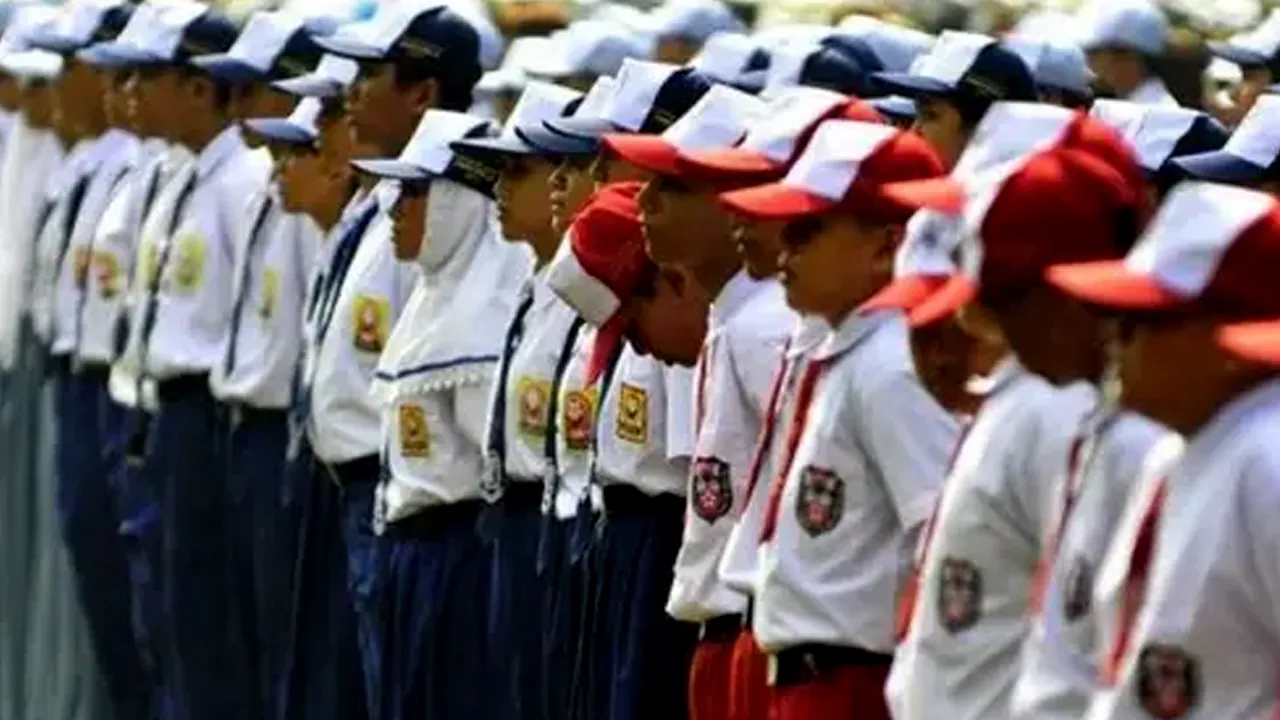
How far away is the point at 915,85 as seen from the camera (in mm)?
9961

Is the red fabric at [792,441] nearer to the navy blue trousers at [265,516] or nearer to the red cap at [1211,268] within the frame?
the red cap at [1211,268]

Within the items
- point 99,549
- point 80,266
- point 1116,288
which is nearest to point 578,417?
point 1116,288

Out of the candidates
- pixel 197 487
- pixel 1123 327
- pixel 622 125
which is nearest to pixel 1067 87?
pixel 622 125

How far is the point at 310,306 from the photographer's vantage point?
38.8 feet

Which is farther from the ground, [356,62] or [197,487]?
[356,62]

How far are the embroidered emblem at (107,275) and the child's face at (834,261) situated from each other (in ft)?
18.7

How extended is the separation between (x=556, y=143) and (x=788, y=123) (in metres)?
1.59

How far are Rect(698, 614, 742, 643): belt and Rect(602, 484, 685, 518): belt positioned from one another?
49 centimetres

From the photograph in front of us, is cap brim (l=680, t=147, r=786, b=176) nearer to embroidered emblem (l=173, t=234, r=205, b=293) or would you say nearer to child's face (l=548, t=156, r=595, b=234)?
child's face (l=548, t=156, r=595, b=234)

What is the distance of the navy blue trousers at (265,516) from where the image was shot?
477 inches

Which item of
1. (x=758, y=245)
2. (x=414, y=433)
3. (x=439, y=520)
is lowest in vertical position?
(x=439, y=520)

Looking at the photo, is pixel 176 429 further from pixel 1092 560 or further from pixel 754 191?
pixel 1092 560

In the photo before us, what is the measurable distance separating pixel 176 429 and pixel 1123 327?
21.8 ft

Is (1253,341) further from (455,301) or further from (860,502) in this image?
(455,301)
